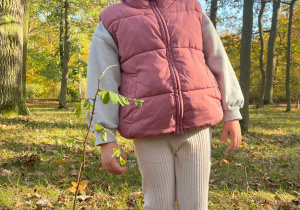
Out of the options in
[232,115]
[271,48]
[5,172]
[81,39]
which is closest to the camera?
[232,115]

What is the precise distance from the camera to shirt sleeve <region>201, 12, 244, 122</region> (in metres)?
1.81

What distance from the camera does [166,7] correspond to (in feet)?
5.65

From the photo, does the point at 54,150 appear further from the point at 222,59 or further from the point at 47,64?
the point at 47,64

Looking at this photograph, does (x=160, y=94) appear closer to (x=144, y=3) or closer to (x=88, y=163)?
(x=144, y=3)

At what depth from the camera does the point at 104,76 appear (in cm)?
168

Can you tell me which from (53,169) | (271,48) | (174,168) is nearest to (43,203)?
(53,169)

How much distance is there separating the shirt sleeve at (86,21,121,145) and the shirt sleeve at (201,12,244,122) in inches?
24.1

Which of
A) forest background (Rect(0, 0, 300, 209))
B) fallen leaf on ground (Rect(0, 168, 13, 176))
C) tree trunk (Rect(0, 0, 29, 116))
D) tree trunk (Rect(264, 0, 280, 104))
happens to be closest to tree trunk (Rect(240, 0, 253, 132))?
forest background (Rect(0, 0, 300, 209))

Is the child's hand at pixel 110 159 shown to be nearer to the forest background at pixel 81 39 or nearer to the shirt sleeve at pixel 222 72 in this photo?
the shirt sleeve at pixel 222 72

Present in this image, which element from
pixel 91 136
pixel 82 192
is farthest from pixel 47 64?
pixel 82 192

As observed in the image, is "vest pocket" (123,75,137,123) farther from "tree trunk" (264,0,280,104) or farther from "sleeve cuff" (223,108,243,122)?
"tree trunk" (264,0,280,104)

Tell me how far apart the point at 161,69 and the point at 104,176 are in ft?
8.60

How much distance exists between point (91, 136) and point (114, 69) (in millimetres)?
4877

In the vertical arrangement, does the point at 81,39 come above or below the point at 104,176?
above
